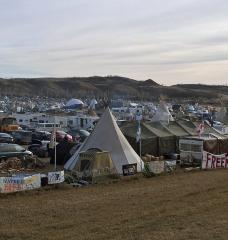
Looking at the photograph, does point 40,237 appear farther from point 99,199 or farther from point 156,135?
point 156,135

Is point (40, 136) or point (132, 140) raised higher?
point (132, 140)

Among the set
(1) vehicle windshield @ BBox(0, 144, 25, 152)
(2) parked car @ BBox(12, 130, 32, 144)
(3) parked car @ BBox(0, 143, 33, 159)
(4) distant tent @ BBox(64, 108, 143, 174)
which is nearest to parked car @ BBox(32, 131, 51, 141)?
(2) parked car @ BBox(12, 130, 32, 144)

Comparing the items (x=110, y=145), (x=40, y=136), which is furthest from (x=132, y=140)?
(x=40, y=136)

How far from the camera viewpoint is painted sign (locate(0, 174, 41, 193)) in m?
20.8

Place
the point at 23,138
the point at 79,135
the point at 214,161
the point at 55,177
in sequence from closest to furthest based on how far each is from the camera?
the point at 55,177
the point at 214,161
the point at 23,138
the point at 79,135

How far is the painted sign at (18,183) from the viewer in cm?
2081

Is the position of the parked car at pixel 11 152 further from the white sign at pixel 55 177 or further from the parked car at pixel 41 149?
the white sign at pixel 55 177

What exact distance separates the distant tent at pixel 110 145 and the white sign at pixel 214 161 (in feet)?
14.1

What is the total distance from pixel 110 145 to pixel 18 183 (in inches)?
296

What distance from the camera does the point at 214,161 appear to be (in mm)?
30234

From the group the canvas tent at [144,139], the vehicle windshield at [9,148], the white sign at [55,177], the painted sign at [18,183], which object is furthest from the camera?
the canvas tent at [144,139]

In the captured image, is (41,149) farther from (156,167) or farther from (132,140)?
(156,167)

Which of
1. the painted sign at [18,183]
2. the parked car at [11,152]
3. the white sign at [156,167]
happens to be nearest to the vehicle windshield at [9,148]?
the parked car at [11,152]

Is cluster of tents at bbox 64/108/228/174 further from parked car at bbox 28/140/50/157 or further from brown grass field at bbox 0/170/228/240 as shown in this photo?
parked car at bbox 28/140/50/157
